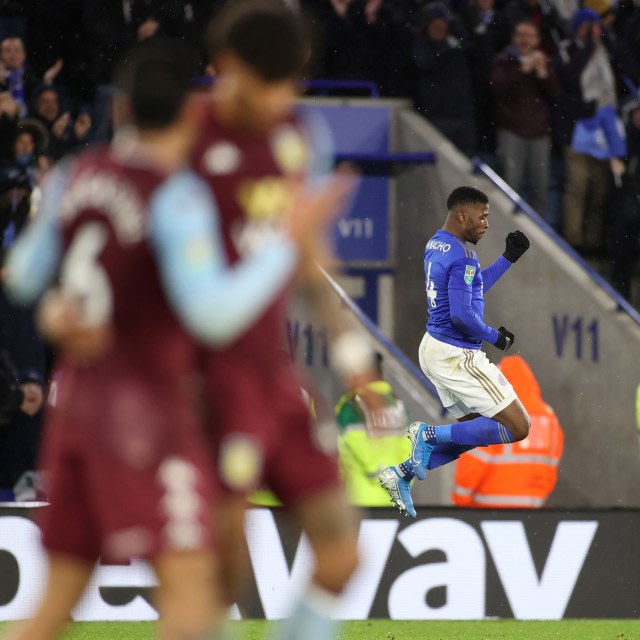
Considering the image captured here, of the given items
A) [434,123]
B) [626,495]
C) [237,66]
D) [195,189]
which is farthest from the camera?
[434,123]

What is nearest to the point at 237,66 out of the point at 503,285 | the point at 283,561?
the point at 283,561

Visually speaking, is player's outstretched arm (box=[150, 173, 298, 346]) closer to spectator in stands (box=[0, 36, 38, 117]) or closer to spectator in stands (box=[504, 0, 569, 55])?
spectator in stands (box=[0, 36, 38, 117])

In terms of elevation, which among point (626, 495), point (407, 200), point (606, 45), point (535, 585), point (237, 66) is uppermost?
point (237, 66)

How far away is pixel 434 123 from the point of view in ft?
44.5

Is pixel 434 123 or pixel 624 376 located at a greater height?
pixel 434 123

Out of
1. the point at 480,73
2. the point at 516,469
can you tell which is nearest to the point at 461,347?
the point at 516,469

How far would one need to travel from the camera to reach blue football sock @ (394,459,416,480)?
9.42m

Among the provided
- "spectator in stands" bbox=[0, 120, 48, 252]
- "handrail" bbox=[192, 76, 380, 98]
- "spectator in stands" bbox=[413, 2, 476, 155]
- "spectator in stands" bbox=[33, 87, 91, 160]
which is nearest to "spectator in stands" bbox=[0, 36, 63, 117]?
"spectator in stands" bbox=[33, 87, 91, 160]

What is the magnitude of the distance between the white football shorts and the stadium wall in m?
0.77

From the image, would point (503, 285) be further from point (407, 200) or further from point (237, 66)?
point (237, 66)

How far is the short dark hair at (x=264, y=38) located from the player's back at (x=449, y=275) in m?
4.88

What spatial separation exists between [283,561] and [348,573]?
4421mm

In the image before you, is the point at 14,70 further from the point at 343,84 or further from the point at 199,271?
the point at 199,271

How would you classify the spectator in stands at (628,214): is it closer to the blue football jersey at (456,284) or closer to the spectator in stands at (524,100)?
the spectator in stands at (524,100)
